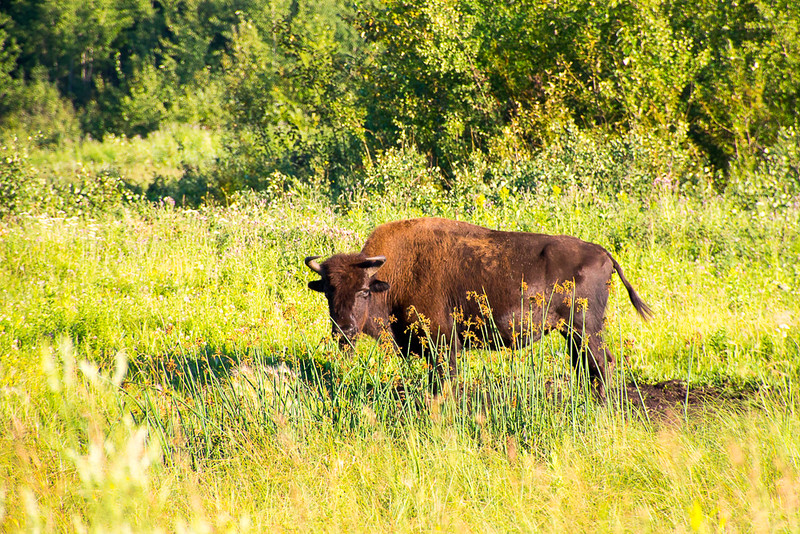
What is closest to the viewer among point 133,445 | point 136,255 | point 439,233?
point 133,445

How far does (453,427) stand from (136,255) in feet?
22.7

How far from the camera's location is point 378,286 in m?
5.84

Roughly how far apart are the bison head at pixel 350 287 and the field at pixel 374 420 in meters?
0.31

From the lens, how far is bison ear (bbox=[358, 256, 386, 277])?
18.9 feet

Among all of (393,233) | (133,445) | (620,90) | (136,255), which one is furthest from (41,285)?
(620,90)

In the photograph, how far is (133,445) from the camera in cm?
274

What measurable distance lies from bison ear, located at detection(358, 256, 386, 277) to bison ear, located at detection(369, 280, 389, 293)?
0.31 feet

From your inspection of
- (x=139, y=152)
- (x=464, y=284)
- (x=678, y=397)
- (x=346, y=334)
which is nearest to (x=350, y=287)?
(x=346, y=334)

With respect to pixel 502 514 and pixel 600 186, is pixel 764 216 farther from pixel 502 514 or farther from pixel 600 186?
pixel 502 514

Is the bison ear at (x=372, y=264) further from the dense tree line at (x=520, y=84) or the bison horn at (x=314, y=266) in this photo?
the dense tree line at (x=520, y=84)

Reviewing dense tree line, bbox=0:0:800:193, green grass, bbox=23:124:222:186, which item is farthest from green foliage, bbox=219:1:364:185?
green grass, bbox=23:124:222:186

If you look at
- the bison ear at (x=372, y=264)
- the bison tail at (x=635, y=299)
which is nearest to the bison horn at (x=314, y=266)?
the bison ear at (x=372, y=264)

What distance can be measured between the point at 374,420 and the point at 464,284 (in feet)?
5.86

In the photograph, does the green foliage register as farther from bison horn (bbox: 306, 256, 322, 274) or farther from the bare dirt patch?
the bare dirt patch
